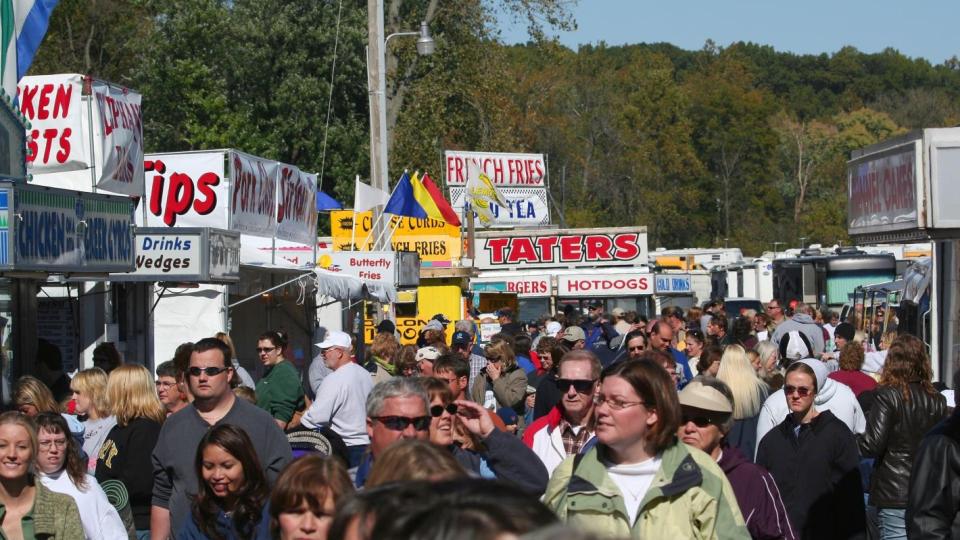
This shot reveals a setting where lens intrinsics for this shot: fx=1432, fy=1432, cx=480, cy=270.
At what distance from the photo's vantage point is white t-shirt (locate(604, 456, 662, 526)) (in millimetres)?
4609

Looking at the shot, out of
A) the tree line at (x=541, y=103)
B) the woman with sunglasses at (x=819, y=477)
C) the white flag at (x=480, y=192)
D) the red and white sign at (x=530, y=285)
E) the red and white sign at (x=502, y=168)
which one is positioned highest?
the tree line at (x=541, y=103)

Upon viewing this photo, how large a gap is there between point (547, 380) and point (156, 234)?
4329 mm

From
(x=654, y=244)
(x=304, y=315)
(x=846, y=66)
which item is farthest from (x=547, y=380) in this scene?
(x=846, y=66)

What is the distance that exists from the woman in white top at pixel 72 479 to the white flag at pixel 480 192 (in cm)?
3555

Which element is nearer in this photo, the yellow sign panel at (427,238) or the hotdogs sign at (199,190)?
the hotdogs sign at (199,190)

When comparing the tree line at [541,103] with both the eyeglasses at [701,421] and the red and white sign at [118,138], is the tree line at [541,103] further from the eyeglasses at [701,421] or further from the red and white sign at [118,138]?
the eyeglasses at [701,421]

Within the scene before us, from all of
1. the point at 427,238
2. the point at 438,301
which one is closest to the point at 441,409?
the point at 438,301

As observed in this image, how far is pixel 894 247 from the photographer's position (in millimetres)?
38062

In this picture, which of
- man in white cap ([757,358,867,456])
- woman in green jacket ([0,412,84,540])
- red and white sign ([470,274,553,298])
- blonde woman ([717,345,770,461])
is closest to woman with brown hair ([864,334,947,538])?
man in white cap ([757,358,867,456])

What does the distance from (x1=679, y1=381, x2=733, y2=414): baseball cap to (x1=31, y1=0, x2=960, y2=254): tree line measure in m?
20.6

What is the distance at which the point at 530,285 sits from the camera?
38.1 m

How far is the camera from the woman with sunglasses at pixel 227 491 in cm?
546

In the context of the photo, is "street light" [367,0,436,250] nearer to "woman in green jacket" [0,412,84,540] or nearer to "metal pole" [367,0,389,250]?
"metal pole" [367,0,389,250]

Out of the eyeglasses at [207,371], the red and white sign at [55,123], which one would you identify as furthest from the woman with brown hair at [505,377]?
the eyeglasses at [207,371]
